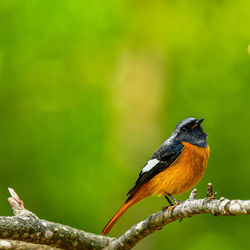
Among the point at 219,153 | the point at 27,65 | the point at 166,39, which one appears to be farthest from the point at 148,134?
the point at 27,65

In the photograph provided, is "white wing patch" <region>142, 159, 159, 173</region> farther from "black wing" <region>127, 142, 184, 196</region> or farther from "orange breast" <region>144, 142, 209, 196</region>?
"orange breast" <region>144, 142, 209, 196</region>

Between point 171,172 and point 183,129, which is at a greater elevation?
point 183,129

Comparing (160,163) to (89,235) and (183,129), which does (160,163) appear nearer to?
(183,129)

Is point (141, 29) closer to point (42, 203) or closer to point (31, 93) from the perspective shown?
point (31, 93)

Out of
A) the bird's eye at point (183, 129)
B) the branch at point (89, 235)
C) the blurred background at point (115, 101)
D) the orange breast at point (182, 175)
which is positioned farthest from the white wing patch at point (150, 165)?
the blurred background at point (115, 101)

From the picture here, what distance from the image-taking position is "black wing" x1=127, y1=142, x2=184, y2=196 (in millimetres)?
5797

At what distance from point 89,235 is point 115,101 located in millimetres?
9223

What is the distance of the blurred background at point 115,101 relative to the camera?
12.4 metres

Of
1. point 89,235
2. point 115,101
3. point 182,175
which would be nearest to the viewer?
point 89,235

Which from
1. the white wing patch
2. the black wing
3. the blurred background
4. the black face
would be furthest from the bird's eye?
the blurred background

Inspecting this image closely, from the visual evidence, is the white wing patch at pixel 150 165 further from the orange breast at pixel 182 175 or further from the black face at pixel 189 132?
the black face at pixel 189 132

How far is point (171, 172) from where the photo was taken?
5758 millimetres

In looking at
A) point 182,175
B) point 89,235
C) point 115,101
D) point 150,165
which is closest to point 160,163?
point 150,165

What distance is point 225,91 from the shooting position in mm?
13805
